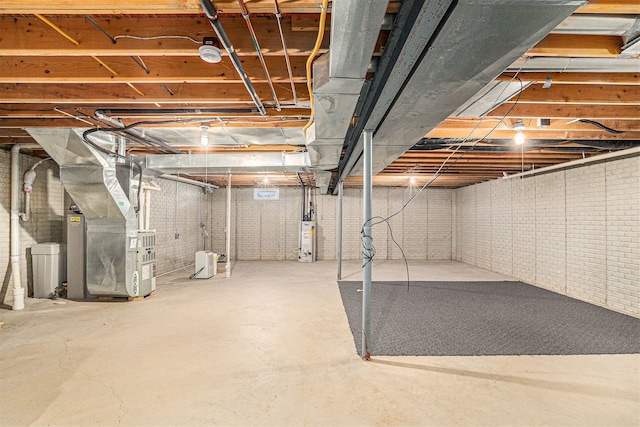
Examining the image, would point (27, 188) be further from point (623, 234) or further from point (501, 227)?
point (501, 227)

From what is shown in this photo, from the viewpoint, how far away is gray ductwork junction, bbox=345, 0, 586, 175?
43.8 inches

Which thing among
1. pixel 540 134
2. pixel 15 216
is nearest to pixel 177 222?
pixel 15 216

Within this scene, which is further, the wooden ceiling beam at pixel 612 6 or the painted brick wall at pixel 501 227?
the painted brick wall at pixel 501 227

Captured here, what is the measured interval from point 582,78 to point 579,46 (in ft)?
1.79

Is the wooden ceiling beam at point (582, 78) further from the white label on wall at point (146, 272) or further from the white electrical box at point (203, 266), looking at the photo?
the white electrical box at point (203, 266)

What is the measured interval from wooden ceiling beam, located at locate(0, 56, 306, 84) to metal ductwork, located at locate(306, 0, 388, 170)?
0.43m

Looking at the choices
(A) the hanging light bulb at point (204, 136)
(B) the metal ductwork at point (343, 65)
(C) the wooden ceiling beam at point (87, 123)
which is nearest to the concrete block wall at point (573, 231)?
(B) the metal ductwork at point (343, 65)

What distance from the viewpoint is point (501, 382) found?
2.30 meters

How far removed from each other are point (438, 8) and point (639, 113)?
319 centimetres

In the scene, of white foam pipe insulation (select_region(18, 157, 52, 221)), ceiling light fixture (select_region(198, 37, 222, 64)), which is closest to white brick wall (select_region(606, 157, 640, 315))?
ceiling light fixture (select_region(198, 37, 222, 64))

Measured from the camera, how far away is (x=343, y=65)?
153 cm

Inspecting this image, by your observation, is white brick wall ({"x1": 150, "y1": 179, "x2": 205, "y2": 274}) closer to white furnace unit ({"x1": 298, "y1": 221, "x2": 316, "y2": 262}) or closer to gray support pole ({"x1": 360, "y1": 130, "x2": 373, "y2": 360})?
white furnace unit ({"x1": 298, "y1": 221, "x2": 316, "y2": 262})

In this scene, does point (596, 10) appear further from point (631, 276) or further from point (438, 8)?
point (631, 276)

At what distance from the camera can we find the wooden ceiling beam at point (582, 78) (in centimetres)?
218
